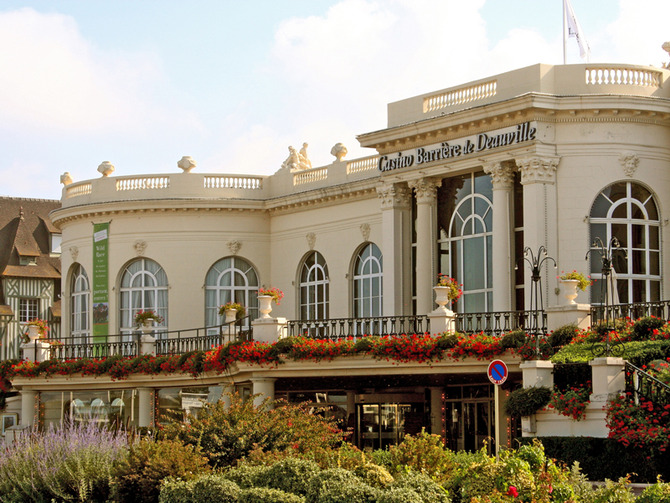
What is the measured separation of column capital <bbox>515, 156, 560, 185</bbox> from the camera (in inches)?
1264

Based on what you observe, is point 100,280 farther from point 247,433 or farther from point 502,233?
point 247,433

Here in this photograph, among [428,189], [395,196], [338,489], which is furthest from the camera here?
[395,196]

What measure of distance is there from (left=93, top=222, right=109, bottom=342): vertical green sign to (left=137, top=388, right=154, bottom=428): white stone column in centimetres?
574

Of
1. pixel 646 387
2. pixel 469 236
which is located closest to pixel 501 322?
pixel 469 236

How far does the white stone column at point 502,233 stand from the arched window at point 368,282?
6.94m

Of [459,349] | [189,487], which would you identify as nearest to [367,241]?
[459,349]

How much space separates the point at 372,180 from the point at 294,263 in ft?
19.2

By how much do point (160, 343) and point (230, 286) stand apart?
555cm

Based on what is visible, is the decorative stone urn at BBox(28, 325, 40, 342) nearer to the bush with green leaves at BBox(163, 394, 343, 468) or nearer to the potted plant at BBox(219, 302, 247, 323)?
the potted plant at BBox(219, 302, 247, 323)

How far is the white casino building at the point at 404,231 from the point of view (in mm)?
32156

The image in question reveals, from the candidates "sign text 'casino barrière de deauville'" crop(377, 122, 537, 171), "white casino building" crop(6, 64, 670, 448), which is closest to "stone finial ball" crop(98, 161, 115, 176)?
"white casino building" crop(6, 64, 670, 448)

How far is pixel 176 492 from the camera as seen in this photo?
17828 millimetres

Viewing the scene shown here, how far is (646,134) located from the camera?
32438 millimetres

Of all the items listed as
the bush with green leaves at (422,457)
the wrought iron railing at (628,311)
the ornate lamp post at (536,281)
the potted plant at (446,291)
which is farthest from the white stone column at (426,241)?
the bush with green leaves at (422,457)
